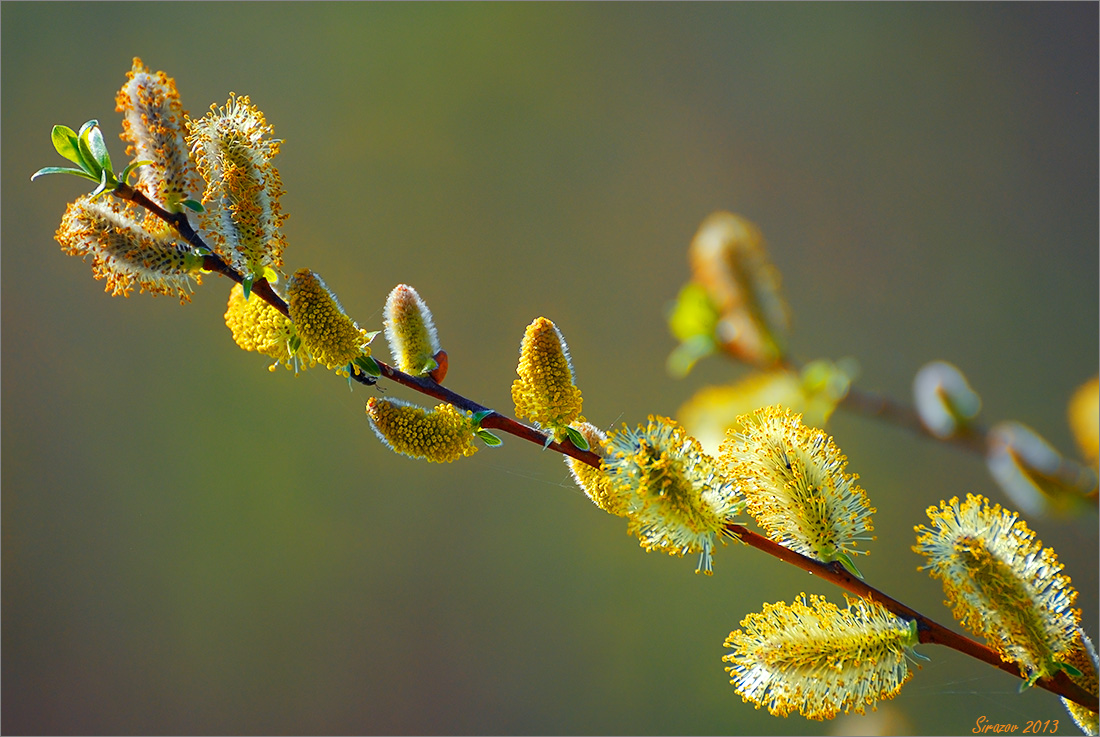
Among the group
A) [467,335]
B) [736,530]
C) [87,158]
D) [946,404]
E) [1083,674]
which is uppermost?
[467,335]

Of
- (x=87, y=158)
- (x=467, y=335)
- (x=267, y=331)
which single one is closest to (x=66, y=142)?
(x=87, y=158)

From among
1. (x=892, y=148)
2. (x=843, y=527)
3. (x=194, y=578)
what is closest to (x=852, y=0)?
(x=892, y=148)

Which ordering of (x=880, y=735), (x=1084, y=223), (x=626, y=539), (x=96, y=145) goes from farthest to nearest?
(x=626, y=539) → (x=1084, y=223) → (x=880, y=735) → (x=96, y=145)

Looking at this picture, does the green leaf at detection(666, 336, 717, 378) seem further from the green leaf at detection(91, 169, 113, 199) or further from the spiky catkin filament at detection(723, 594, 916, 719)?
the green leaf at detection(91, 169, 113, 199)

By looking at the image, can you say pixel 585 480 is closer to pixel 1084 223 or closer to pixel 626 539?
pixel 626 539

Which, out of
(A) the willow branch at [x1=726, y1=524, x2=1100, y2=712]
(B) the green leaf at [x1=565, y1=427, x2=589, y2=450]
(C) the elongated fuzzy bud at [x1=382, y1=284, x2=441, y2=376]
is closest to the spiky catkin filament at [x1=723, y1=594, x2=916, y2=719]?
(A) the willow branch at [x1=726, y1=524, x2=1100, y2=712]

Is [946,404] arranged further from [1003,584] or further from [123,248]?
[123,248]
